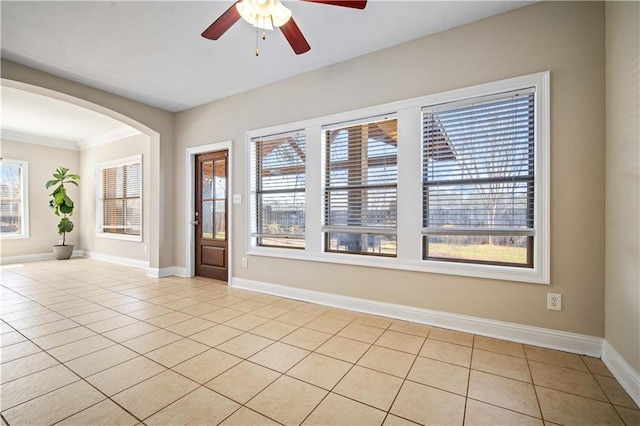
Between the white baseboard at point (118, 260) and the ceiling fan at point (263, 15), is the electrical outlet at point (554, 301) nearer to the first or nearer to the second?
the ceiling fan at point (263, 15)

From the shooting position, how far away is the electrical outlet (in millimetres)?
2377

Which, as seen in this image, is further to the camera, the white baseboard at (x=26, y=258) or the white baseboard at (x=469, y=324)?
the white baseboard at (x=26, y=258)

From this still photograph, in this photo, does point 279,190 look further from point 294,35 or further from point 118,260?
point 118,260

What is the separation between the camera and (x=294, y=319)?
3.07 meters

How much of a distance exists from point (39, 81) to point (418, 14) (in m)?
4.44

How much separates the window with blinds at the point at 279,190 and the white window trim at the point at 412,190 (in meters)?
0.11

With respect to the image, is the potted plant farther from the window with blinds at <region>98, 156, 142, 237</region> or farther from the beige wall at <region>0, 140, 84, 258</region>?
the window with blinds at <region>98, 156, 142, 237</region>

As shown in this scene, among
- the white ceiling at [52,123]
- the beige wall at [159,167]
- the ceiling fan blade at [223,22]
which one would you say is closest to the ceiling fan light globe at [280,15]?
the ceiling fan blade at [223,22]

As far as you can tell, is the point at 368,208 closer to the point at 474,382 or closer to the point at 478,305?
the point at 478,305

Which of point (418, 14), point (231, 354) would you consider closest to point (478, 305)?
point (231, 354)

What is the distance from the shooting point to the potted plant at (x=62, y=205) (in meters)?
6.68

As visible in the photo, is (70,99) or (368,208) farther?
(70,99)

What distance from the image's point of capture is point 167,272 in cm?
511

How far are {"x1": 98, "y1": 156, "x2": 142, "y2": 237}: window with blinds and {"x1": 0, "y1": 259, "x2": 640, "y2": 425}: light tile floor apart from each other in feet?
10.0
